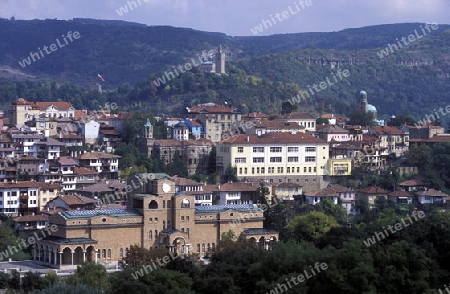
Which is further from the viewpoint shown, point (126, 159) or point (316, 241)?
point (126, 159)

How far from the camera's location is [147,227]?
35.1 metres

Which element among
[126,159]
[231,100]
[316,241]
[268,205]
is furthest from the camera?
[231,100]

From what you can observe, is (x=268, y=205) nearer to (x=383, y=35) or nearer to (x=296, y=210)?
(x=296, y=210)

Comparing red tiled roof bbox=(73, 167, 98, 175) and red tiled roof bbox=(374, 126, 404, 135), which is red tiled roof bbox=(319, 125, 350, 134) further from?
red tiled roof bbox=(73, 167, 98, 175)

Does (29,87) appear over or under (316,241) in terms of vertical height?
over

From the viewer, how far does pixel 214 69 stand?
8038cm

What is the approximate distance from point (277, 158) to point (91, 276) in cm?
1886

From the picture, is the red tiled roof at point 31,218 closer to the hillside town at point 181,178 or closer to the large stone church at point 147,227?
the hillside town at point 181,178

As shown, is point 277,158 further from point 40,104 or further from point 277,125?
point 40,104

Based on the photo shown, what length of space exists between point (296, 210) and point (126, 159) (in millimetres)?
8070

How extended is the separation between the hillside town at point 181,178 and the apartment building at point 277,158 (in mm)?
39

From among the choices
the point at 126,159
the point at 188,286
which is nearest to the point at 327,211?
the point at 126,159

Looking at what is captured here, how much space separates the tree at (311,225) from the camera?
36.1 metres

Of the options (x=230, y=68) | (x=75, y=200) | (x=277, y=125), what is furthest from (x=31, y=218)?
(x=230, y=68)
